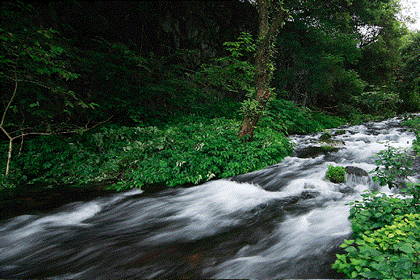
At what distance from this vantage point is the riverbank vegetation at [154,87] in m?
5.70

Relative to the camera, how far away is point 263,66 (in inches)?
261

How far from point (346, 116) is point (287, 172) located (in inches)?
544

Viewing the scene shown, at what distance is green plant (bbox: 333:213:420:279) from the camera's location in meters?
1.80

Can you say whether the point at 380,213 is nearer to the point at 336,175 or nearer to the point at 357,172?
the point at 336,175

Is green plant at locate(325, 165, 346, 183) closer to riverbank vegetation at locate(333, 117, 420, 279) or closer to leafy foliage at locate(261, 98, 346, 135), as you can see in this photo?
riverbank vegetation at locate(333, 117, 420, 279)

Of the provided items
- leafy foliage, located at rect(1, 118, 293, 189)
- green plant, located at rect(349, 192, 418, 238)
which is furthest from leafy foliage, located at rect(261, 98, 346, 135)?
green plant, located at rect(349, 192, 418, 238)

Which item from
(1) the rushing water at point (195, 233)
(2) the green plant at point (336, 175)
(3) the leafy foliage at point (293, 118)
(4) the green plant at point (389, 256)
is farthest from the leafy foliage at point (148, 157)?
(3) the leafy foliage at point (293, 118)

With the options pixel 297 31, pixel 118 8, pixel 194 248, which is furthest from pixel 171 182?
pixel 297 31

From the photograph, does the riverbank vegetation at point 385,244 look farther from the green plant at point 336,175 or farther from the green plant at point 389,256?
the green plant at point 336,175

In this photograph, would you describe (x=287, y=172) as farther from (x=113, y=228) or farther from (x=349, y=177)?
(x=113, y=228)

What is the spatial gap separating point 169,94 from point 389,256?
987 centimetres

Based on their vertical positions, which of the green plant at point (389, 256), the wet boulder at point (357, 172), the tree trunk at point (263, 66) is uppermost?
the tree trunk at point (263, 66)

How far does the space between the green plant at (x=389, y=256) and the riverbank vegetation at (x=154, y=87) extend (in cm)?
379

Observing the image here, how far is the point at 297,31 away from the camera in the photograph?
48.8 ft
